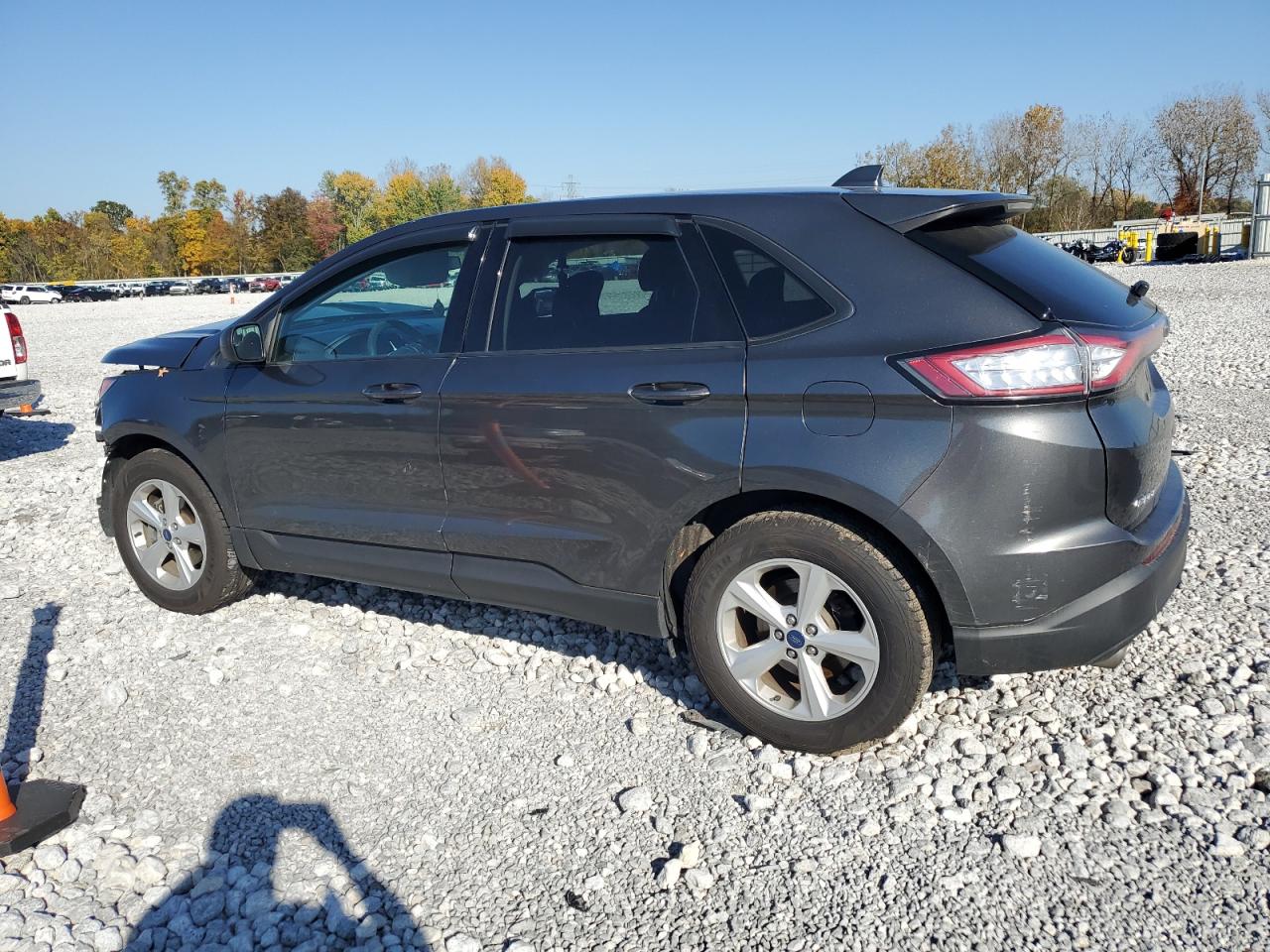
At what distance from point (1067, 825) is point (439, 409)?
2.64 meters

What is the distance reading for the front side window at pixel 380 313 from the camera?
4172 millimetres

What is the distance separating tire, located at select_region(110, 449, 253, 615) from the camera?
4.86 meters

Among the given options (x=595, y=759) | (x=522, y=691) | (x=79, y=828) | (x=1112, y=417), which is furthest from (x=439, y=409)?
(x=1112, y=417)

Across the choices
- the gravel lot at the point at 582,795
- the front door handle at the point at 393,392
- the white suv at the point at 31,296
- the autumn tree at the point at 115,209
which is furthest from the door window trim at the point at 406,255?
the autumn tree at the point at 115,209

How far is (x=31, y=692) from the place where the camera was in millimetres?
4270

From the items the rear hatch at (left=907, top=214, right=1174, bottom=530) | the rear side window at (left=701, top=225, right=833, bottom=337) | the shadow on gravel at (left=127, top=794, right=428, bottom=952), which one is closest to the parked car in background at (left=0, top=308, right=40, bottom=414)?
the shadow on gravel at (left=127, top=794, right=428, bottom=952)

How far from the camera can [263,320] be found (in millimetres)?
4582

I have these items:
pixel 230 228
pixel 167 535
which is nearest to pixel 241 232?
pixel 230 228

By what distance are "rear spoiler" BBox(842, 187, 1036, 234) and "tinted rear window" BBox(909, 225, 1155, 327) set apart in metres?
0.03

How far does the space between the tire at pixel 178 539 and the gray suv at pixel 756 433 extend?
52 centimetres

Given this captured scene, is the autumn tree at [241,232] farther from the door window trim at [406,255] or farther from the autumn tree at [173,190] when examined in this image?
the door window trim at [406,255]

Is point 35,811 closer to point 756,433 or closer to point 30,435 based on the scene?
point 756,433

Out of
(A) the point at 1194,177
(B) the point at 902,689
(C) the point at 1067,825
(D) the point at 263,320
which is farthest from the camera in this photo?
(A) the point at 1194,177

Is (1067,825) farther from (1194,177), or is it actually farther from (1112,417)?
(1194,177)
